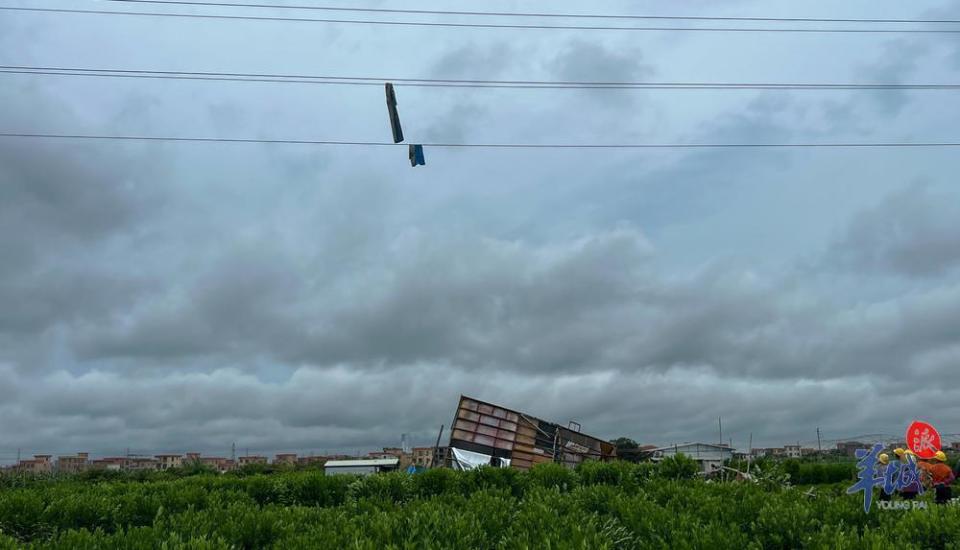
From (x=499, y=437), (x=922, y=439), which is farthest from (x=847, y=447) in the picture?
(x=922, y=439)

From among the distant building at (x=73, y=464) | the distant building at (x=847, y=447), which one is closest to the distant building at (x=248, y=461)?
the distant building at (x=73, y=464)

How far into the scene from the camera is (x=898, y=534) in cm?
685

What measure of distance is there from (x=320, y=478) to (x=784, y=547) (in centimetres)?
911

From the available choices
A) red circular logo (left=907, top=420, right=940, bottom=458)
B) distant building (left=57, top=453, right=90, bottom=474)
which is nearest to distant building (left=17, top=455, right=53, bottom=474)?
distant building (left=57, top=453, right=90, bottom=474)

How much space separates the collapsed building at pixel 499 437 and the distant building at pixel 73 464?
2634 centimetres

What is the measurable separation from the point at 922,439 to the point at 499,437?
1728cm

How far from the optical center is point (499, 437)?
85.4ft

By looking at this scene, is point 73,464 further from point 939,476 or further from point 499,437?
point 939,476

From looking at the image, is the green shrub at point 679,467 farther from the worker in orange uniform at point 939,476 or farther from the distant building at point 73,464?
the distant building at point 73,464

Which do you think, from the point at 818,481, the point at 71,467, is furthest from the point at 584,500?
the point at 71,467

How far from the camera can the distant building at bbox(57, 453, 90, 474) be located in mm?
41125

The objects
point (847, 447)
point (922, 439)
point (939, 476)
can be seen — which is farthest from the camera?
point (847, 447)

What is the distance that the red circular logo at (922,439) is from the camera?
1000 cm

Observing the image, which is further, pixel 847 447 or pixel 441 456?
pixel 847 447
